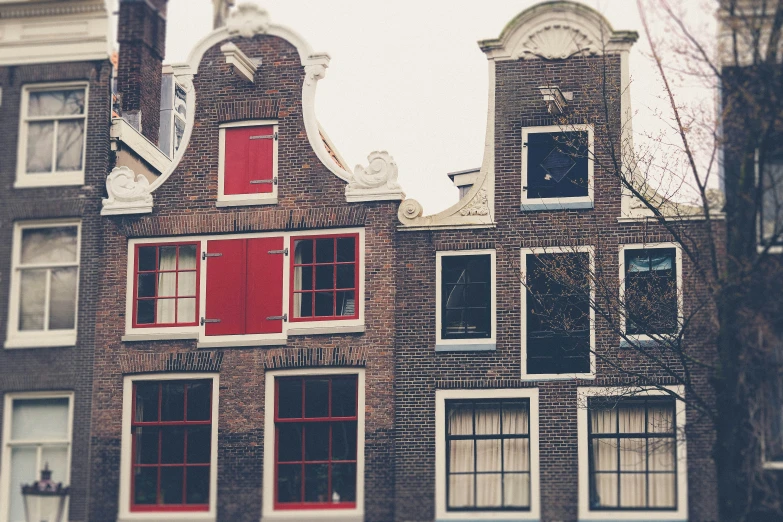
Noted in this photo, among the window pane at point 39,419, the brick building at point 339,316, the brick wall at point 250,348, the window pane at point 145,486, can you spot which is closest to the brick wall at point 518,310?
the brick building at point 339,316

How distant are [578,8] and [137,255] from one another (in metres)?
9.69

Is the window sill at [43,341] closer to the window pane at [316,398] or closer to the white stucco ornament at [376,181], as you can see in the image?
the window pane at [316,398]

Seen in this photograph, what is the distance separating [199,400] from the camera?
2459 cm

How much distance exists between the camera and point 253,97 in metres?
25.3

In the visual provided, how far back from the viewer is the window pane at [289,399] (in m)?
24.2

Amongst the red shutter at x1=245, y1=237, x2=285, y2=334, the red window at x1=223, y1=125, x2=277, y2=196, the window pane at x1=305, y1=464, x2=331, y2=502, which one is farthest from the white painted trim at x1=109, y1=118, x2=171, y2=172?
the window pane at x1=305, y1=464, x2=331, y2=502

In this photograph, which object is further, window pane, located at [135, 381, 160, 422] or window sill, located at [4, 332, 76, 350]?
window sill, located at [4, 332, 76, 350]

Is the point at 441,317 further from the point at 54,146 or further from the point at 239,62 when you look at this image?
the point at 54,146

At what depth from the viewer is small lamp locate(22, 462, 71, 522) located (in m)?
24.3

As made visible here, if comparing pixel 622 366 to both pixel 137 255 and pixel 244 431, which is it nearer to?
pixel 244 431

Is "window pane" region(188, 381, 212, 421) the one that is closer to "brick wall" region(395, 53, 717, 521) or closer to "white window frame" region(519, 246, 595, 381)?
"brick wall" region(395, 53, 717, 521)

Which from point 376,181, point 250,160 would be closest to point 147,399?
point 250,160

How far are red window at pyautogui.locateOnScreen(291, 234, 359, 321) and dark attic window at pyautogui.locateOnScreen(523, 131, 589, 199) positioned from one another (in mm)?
3507

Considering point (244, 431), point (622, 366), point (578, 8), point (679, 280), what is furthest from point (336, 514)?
point (578, 8)
